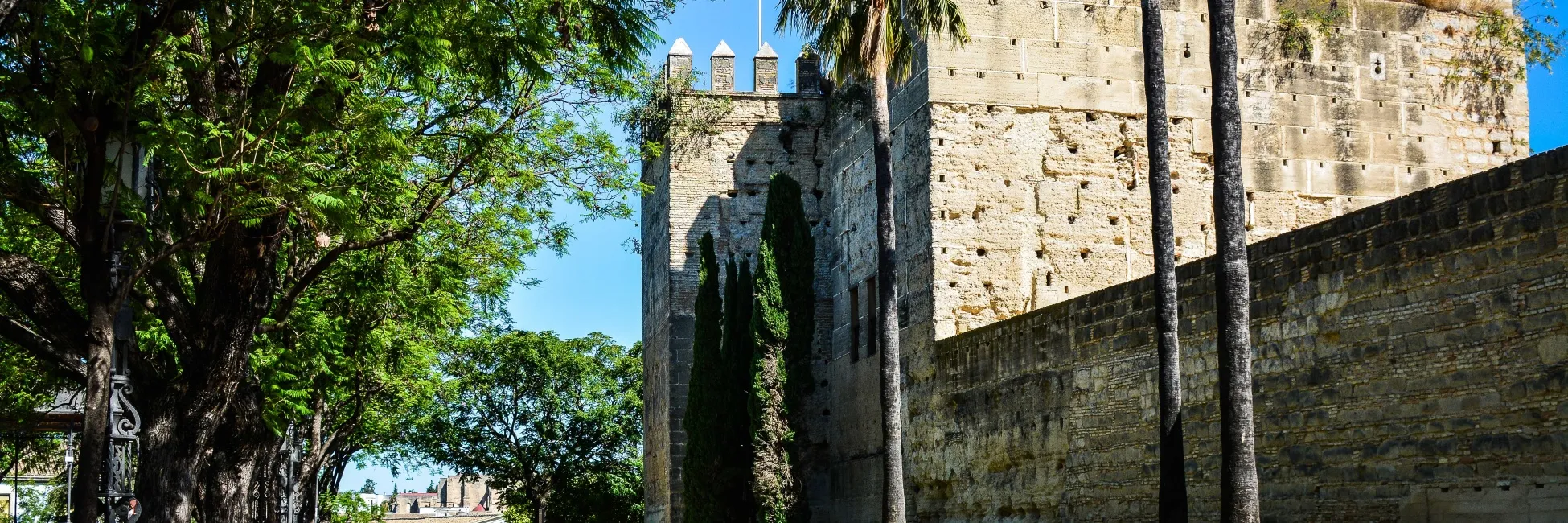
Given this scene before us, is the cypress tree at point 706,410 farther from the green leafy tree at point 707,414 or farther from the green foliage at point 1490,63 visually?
the green foliage at point 1490,63

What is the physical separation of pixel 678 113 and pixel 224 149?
1827 centimetres

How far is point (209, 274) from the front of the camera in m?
14.3

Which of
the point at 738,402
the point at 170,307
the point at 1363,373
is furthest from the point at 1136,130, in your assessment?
the point at 170,307

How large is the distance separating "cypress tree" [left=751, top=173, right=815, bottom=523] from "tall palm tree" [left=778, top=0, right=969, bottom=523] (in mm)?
6854

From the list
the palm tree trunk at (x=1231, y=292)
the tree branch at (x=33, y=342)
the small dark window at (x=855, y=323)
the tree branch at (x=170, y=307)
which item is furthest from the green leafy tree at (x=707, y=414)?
the palm tree trunk at (x=1231, y=292)

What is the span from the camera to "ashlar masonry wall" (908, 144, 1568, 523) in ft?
37.9

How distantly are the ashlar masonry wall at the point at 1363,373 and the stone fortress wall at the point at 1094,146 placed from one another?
194 inches

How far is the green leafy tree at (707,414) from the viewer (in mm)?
26562

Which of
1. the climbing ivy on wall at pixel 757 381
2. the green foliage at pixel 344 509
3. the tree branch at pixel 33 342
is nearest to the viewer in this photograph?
the tree branch at pixel 33 342

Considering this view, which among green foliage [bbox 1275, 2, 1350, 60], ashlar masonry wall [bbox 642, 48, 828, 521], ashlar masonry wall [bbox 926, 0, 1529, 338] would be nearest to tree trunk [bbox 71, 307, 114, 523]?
ashlar masonry wall [bbox 926, 0, 1529, 338]

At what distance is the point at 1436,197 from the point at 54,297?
35.1 feet

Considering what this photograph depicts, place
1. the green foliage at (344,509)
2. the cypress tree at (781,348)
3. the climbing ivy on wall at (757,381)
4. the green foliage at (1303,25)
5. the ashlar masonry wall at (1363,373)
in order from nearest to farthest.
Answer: the ashlar masonry wall at (1363,373) → the green foliage at (1303,25) → the cypress tree at (781,348) → the climbing ivy on wall at (757,381) → the green foliage at (344,509)

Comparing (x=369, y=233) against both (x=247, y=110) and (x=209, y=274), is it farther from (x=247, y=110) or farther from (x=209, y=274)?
(x=247, y=110)

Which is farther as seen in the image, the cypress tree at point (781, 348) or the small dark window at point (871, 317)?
the small dark window at point (871, 317)
